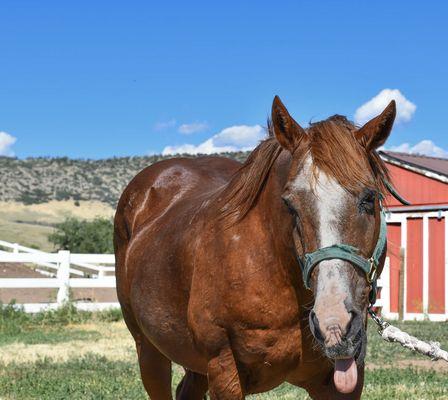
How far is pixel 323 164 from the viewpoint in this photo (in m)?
3.08

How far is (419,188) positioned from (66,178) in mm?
64301

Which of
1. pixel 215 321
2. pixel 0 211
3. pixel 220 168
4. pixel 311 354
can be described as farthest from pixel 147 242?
A: pixel 0 211

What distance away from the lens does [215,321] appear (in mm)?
3592

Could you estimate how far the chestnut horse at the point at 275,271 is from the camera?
295 cm

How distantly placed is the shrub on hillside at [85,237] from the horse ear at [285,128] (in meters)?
28.1

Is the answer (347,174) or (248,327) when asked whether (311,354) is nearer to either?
(248,327)

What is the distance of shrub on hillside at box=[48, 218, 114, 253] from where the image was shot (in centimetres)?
3169

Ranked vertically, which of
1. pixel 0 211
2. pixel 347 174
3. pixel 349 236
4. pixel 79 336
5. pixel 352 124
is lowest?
pixel 79 336

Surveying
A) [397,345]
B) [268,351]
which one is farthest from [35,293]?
[268,351]

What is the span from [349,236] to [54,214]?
67.0 metres

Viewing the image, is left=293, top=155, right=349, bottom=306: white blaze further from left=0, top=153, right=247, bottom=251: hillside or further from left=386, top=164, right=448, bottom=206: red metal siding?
left=0, top=153, right=247, bottom=251: hillside

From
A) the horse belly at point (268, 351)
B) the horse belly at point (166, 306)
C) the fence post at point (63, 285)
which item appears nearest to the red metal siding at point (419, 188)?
the fence post at point (63, 285)

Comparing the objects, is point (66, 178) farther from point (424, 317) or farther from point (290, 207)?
point (290, 207)

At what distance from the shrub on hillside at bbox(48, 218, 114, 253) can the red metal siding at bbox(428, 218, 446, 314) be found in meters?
17.2
